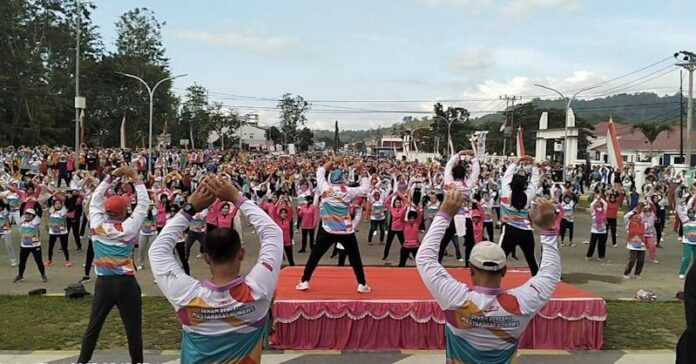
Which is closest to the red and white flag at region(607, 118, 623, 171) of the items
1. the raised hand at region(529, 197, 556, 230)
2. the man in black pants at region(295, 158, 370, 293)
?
the man in black pants at region(295, 158, 370, 293)

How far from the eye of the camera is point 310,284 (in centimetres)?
766

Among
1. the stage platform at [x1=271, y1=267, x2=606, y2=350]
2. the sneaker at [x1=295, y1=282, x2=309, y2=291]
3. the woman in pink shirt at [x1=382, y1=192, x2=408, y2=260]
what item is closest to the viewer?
the stage platform at [x1=271, y1=267, x2=606, y2=350]

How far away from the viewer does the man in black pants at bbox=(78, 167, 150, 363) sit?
5152 millimetres

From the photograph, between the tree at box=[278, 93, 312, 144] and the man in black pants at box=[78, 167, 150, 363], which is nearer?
the man in black pants at box=[78, 167, 150, 363]

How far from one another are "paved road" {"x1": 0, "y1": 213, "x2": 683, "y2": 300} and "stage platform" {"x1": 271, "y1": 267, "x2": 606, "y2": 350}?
3.24 metres

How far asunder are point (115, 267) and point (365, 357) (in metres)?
2.84

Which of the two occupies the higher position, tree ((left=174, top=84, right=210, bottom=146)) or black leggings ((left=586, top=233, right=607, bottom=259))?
tree ((left=174, top=84, right=210, bottom=146))

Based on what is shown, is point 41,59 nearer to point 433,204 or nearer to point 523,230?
point 433,204

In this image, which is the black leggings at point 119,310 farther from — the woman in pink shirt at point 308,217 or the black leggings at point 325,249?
the woman in pink shirt at point 308,217

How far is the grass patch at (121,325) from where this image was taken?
6840mm

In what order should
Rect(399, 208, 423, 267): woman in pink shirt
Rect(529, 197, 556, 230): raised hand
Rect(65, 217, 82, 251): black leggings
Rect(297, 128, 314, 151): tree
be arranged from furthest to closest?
1. Rect(297, 128, 314, 151): tree
2. Rect(65, 217, 82, 251): black leggings
3. Rect(399, 208, 423, 267): woman in pink shirt
4. Rect(529, 197, 556, 230): raised hand

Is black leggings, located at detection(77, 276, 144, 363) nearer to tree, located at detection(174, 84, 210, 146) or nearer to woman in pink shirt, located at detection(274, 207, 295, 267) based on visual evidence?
woman in pink shirt, located at detection(274, 207, 295, 267)

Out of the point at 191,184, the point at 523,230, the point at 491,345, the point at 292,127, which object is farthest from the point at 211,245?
the point at 292,127

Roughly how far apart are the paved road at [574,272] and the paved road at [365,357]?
3218mm
